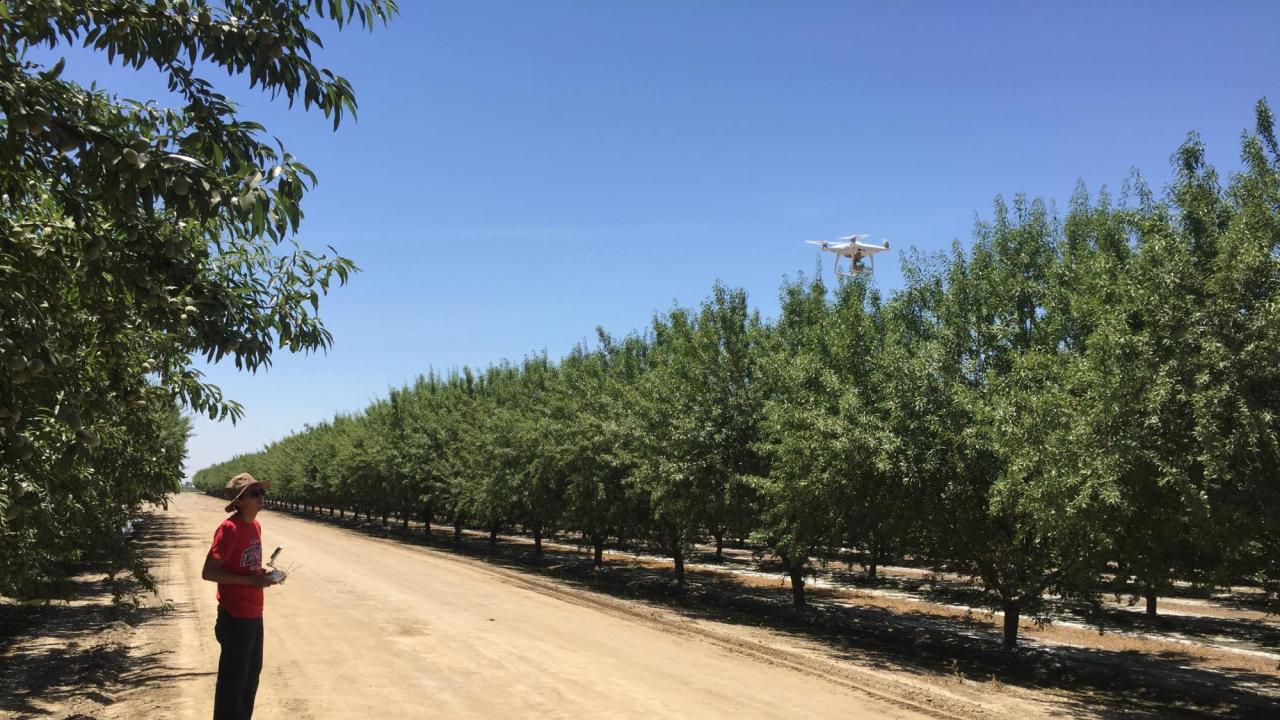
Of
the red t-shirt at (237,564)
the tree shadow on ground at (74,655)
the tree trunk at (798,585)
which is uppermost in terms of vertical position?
the red t-shirt at (237,564)

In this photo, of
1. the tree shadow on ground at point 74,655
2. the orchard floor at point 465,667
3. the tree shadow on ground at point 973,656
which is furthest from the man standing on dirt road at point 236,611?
the tree shadow on ground at point 973,656

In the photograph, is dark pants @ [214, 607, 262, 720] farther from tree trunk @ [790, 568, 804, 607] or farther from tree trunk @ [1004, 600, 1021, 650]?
tree trunk @ [790, 568, 804, 607]

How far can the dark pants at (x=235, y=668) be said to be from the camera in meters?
5.74

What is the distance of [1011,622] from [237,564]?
1412cm

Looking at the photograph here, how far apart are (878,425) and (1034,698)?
4885mm

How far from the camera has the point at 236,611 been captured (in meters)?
5.82

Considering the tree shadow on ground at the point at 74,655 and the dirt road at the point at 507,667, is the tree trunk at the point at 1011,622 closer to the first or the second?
the dirt road at the point at 507,667

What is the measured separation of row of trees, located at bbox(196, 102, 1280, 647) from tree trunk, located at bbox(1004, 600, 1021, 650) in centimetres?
5

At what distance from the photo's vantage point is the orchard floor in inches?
364

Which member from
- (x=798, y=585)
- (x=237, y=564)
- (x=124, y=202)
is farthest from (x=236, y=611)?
(x=798, y=585)

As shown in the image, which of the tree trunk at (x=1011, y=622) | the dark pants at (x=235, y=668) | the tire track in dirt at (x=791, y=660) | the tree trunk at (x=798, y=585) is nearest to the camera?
the dark pants at (x=235, y=668)

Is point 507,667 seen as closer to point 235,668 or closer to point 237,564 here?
point 235,668

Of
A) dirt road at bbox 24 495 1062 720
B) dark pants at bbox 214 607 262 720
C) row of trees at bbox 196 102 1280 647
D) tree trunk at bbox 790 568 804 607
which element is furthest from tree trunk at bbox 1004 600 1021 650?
dark pants at bbox 214 607 262 720

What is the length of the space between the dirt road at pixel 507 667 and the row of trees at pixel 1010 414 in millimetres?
2730
